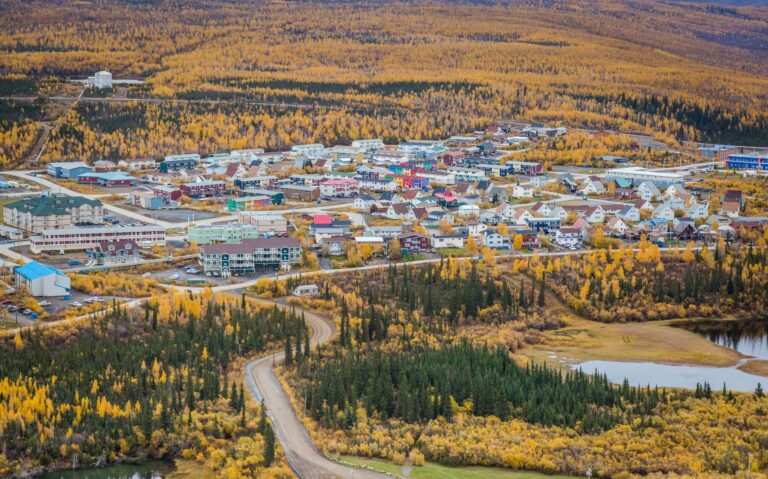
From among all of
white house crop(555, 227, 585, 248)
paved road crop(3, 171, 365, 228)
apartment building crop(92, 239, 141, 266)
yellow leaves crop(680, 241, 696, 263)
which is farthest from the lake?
apartment building crop(92, 239, 141, 266)

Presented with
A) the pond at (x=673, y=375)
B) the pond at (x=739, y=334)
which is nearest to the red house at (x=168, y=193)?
the pond at (x=739, y=334)

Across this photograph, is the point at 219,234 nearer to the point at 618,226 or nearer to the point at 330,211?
the point at 330,211

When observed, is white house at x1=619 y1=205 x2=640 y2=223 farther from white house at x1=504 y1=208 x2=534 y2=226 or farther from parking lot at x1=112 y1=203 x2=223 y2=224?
parking lot at x1=112 y1=203 x2=223 y2=224

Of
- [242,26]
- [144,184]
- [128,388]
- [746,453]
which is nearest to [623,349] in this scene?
[746,453]

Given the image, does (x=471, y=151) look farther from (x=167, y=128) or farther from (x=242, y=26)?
(x=242, y=26)

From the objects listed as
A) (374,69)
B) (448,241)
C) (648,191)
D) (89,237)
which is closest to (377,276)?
(448,241)

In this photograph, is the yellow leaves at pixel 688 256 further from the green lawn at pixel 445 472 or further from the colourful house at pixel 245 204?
the green lawn at pixel 445 472
